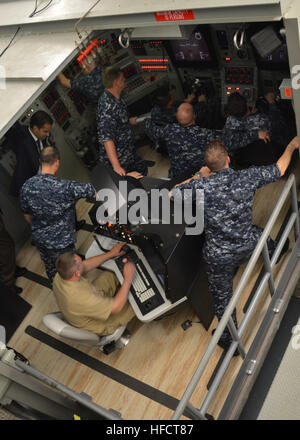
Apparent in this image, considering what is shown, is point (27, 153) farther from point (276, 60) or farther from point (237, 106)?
point (276, 60)

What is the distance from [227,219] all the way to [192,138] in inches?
43.8

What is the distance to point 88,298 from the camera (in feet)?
9.81

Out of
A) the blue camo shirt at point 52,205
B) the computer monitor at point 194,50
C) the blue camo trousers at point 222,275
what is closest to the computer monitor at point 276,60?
the computer monitor at point 194,50

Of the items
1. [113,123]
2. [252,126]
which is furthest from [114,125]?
[252,126]

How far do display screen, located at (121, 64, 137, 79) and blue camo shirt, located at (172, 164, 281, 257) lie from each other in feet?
8.12

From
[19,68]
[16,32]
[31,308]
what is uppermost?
[16,32]

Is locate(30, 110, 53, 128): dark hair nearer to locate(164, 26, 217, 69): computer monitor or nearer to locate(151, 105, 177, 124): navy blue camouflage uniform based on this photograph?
locate(151, 105, 177, 124): navy blue camouflage uniform

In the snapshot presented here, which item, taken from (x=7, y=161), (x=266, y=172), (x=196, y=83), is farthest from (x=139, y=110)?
(x=266, y=172)

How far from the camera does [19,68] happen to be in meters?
3.31

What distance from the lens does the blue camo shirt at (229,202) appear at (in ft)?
9.30
